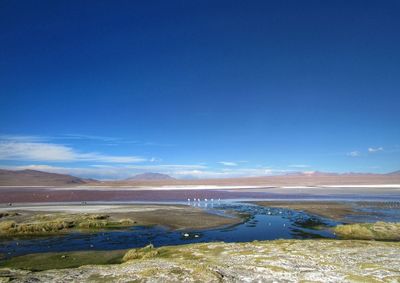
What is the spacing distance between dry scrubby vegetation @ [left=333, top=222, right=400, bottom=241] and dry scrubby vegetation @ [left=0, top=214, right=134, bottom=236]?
20.6 m

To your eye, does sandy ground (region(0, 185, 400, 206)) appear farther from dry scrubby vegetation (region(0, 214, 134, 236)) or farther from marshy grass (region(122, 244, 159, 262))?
marshy grass (region(122, 244, 159, 262))

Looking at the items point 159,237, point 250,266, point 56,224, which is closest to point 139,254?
point 250,266

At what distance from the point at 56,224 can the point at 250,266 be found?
23.0 m

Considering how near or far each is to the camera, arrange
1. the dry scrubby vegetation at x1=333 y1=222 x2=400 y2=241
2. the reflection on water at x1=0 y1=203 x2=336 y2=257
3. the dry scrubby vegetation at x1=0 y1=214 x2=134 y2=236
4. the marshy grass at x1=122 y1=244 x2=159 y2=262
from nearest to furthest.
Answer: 1. the marshy grass at x1=122 y1=244 x2=159 y2=262
2. the reflection on water at x1=0 y1=203 x2=336 y2=257
3. the dry scrubby vegetation at x1=333 y1=222 x2=400 y2=241
4. the dry scrubby vegetation at x1=0 y1=214 x2=134 y2=236

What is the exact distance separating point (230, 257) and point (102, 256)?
8.38 metres

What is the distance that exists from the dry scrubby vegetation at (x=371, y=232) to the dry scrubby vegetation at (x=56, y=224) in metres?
20.6

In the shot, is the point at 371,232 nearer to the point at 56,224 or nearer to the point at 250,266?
the point at 250,266

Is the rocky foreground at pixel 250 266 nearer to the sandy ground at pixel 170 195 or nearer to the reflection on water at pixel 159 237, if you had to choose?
the reflection on water at pixel 159 237

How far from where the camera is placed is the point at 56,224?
33.8m

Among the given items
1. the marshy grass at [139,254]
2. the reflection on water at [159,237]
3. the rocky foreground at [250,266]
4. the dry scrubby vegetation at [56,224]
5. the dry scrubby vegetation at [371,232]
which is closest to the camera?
the rocky foreground at [250,266]

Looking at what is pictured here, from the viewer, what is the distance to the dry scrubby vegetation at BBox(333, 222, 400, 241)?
28625 mm

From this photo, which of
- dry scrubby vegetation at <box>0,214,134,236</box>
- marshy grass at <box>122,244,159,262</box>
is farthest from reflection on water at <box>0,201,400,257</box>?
marshy grass at <box>122,244,159,262</box>

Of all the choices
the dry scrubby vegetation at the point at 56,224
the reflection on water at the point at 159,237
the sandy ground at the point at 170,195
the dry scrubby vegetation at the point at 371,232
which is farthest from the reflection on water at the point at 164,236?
the sandy ground at the point at 170,195

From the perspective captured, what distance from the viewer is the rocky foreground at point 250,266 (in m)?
15.5
